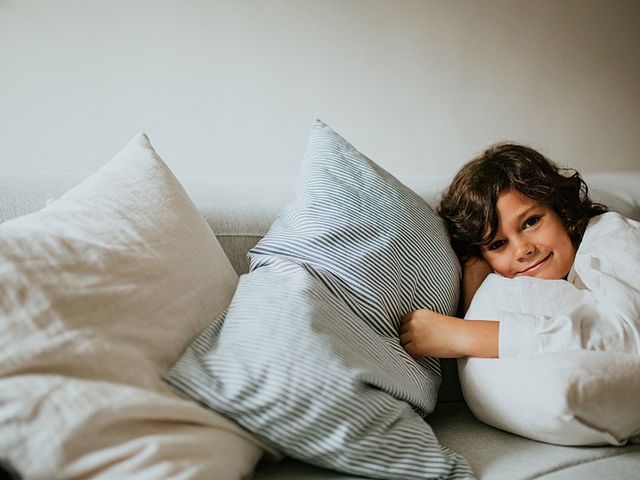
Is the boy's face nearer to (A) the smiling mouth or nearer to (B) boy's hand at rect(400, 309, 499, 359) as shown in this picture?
(A) the smiling mouth

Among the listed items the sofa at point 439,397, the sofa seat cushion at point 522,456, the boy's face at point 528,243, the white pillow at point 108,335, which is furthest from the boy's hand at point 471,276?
the white pillow at point 108,335

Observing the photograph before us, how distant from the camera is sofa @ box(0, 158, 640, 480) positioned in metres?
0.82

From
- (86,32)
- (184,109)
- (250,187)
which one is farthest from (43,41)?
(250,187)

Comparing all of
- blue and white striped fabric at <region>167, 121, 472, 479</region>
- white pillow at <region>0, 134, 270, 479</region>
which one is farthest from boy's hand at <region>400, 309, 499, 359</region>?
white pillow at <region>0, 134, 270, 479</region>

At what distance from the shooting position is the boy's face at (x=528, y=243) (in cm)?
122

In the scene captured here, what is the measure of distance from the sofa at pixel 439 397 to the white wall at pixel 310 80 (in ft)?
0.97

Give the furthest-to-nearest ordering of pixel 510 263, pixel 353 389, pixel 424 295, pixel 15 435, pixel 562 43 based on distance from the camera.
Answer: pixel 562 43 < pixel 510 263 < pixel 424 295 < pixel 353 389 < pixel 15 435

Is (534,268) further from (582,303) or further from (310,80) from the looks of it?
(310,80)

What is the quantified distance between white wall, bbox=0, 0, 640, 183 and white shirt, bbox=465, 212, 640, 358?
2.36 feet

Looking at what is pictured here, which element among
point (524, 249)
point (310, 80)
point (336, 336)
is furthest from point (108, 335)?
point (310, 80)

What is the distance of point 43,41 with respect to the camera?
133cm

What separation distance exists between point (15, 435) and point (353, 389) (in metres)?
0.38

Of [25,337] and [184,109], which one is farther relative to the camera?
[184,109]

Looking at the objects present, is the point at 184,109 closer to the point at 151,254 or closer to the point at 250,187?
the point at 250,187
